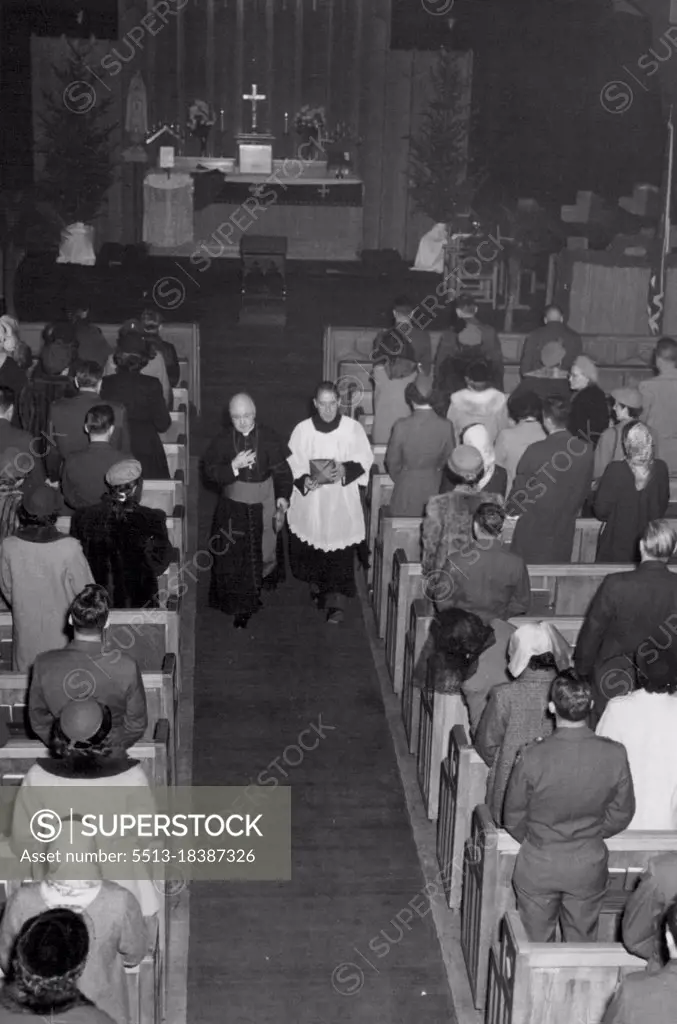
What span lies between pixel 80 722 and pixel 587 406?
4.79 meters

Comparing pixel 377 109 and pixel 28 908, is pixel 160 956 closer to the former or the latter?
pixel 28 908

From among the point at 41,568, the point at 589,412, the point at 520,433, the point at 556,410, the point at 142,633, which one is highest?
the point at 556,410

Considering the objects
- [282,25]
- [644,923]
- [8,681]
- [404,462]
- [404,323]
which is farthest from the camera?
[282,25]

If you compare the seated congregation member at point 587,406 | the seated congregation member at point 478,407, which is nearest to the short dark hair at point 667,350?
the seated congregation member at point 587,406

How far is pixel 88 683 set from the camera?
480cm

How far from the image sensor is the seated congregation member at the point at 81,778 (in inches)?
162

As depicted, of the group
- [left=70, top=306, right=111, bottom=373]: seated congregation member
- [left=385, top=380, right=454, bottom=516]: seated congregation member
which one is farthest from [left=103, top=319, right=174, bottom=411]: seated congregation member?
[left=385, top=380, right=454, bottom=516]: seated congregation member

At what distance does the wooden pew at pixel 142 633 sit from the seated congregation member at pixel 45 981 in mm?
2979

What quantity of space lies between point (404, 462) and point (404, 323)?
Answer: 221 centimetres

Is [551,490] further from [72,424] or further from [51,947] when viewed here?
[51,947]

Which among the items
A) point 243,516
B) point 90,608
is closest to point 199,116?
point 243,516

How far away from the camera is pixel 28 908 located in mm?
3463

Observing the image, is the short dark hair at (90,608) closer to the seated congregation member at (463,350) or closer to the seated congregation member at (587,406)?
the seated congregation member at (587,406)

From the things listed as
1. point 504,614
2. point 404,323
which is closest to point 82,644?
point 504,614
